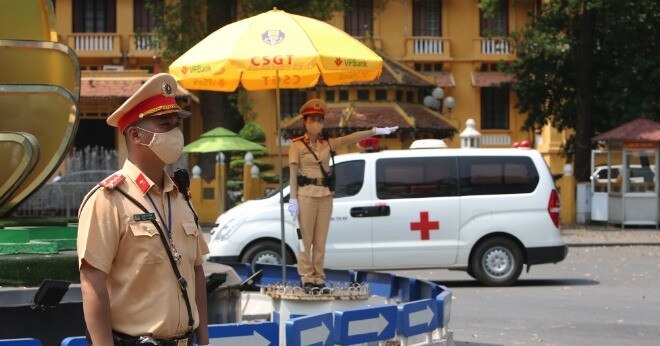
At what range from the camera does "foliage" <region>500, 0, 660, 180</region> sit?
37.4 metres

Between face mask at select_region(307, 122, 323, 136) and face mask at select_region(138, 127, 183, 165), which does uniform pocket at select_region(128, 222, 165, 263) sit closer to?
face mask at select_region(138, 127, 183, 165)

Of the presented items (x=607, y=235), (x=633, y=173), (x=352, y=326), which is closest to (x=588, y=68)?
(x=633, y=173)

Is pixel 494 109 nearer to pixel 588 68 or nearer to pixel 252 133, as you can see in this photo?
pixel 252 133

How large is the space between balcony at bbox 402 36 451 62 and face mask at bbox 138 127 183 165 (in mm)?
48567

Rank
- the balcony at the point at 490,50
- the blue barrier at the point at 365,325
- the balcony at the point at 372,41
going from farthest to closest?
the balcony at the point at 490,50 → the balcony at the point at 372,41 → the blue barrier at the point at 365,325

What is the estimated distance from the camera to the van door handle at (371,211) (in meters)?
18.1

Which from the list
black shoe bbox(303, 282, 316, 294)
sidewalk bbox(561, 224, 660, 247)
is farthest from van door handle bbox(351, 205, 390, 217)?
sidewalk bbox(561, 224, 660, 247)

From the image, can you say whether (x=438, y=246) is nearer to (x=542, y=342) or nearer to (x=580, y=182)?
(x=542, y=342)

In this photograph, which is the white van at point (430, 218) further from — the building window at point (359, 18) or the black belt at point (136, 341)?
the building window at point (359, 18)

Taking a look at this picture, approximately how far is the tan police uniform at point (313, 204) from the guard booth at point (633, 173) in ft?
66.7

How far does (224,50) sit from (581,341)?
424 cm

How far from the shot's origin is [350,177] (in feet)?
59.8

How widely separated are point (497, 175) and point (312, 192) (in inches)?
245

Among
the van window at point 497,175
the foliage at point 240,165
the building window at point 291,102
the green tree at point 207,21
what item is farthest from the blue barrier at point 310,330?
the building window at point 291,102
